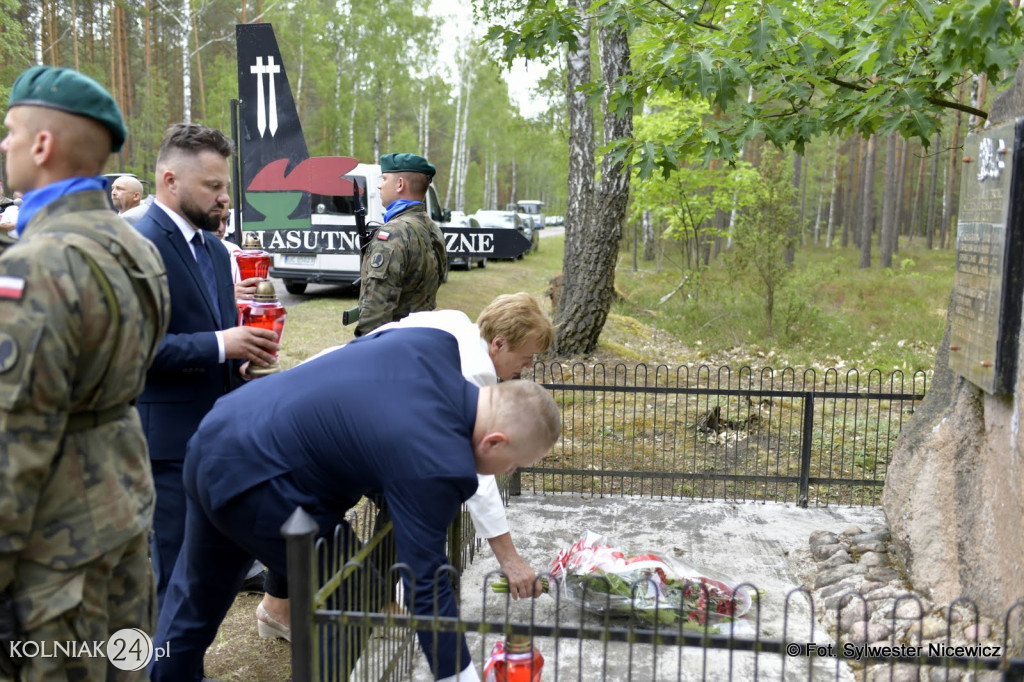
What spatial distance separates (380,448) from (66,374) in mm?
795

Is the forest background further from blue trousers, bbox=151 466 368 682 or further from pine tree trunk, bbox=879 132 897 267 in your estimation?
blue trousers, bbox=151 466 368 682

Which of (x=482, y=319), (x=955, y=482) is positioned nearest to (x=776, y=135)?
(x=955, y=482)

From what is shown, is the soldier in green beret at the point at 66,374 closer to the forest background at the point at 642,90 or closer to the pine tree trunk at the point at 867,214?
the forest background at the point at 642,90

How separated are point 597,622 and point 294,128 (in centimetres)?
301

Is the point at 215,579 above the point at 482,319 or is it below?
below

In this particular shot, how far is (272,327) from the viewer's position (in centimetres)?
321

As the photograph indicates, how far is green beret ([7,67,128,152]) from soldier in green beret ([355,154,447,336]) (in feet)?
8.00

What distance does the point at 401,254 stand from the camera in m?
4.41

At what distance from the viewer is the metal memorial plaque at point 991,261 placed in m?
3.64

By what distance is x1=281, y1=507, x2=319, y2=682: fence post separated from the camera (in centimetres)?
218

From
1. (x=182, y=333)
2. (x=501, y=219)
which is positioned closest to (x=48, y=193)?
(x=182, y=333)

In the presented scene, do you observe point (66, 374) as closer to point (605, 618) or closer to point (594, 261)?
point (605, 618)

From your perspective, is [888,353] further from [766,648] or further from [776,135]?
[766,648]

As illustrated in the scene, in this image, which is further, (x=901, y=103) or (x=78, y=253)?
(x=901, y=103)
